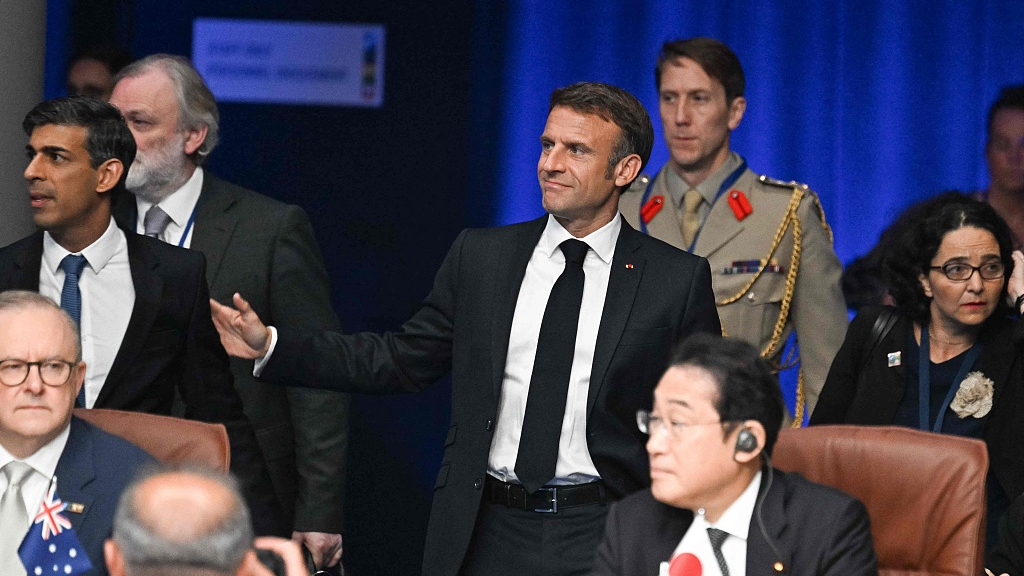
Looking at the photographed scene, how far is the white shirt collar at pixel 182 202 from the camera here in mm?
4344

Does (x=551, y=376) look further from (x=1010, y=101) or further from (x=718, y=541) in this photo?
(x=1010, y=101)

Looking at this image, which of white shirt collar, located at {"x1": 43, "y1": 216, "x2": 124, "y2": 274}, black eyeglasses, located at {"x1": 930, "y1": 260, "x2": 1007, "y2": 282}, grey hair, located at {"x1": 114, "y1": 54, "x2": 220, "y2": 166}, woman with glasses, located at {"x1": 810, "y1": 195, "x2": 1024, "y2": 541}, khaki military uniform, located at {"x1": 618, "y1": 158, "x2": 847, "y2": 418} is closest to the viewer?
white shirt collar, located at {"x1": 43, "y1": 216, "x2": 124, "y2": 274}

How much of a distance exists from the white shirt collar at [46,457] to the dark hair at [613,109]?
55.7 inches

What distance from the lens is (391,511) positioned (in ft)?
22.3

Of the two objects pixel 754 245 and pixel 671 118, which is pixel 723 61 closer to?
pixel 671 118

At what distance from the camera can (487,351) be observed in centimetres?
357

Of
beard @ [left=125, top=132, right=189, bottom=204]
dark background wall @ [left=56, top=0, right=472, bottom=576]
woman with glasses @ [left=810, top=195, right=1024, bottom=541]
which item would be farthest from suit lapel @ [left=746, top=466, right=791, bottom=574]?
dark background wall @ [left=56, top=0, right=472, bottom=576]

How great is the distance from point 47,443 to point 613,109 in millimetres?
1535

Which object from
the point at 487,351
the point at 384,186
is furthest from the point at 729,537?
the point at 384,186

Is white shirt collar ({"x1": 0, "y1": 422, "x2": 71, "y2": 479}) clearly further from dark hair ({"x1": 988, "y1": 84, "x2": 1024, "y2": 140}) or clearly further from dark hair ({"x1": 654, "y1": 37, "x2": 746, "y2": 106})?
dark hair ({"x1": 988, "y1": 84, "x2": 1024, "y2": 140})

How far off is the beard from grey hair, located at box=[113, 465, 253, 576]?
7.75 ft

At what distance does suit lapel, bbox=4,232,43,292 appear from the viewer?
146 inches

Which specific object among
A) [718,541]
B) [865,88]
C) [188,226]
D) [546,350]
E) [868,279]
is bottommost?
[718,541]

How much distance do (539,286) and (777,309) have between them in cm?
139
